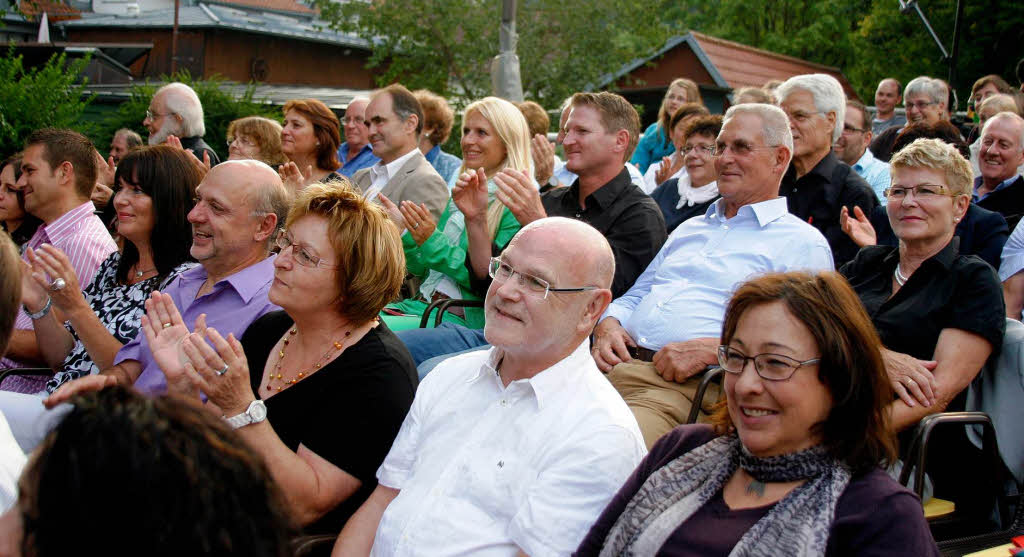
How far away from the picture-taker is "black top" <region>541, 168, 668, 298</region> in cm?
443

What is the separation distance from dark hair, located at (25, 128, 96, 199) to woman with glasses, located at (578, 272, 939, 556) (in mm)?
3770

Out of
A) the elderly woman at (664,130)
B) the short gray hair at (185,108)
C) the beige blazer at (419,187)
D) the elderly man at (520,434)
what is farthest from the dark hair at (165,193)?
the elderly woman at (664,130)

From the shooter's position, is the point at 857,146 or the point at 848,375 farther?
the point at 857,146

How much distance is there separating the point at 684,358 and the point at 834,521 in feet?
4.84

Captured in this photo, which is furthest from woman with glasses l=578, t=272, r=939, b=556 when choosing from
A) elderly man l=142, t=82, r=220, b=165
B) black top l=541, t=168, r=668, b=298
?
elderly man l=142, t=82, r=220, b=165

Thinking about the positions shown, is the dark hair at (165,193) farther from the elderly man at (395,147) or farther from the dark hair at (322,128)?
the dark hair at (322,128)

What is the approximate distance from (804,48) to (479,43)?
14.1 meters

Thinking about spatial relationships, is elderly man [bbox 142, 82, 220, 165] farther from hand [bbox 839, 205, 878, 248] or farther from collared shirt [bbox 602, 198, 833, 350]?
hand [bbox 839, 205, 878, 248]

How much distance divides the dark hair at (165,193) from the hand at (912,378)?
299 centimetres

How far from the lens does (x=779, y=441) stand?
2250mm

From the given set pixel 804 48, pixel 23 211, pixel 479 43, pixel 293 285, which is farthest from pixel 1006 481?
pixel 804 48

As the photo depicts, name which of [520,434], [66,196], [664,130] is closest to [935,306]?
[520,434]

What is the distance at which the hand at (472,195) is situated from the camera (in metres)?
4.42

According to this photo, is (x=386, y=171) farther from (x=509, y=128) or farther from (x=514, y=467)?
(x=514, y=467)
